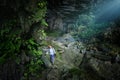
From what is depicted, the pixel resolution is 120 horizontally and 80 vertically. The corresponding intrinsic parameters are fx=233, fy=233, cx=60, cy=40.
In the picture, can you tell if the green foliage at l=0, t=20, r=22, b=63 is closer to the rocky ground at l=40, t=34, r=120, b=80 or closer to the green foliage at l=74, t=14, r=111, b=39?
the rocky ground at l=40, t=34, r=120, b=80

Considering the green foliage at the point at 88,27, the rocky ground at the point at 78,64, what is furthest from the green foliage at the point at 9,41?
the green foliage at the point at 88,27

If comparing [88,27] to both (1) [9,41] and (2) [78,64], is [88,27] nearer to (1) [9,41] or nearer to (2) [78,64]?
(2) [78,64]

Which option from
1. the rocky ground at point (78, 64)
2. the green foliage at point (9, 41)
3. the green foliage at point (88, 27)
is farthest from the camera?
the green foliage at point (88, 27)

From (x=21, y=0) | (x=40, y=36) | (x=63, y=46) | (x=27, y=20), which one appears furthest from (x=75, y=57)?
(x=21, y=0)

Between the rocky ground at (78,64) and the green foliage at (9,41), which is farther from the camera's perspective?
the green foliage at (9,41)

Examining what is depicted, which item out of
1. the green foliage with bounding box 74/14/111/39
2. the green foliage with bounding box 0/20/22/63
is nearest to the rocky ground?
the green foliage with bounding box 74/14/111/39

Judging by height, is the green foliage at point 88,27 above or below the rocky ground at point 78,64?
above

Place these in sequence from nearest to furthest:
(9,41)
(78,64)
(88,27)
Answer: (9,41)
(78,64)
(88,27)

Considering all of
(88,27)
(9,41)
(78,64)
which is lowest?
(78,64)

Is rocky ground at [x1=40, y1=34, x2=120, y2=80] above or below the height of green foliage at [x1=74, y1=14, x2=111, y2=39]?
below

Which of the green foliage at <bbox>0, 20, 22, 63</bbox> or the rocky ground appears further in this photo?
the green foliage at <bbox>0, 20, 22, 63</bbox>

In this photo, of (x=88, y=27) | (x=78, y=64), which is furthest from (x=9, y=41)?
(x=88, y=27)

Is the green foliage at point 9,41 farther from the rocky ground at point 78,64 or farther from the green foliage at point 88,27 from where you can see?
the green foliage at point 88,27

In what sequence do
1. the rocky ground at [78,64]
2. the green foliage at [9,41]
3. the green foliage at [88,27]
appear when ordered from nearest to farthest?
1. the rocky ground at [78,64]
2. the green foliage at [9,41]
3. the green foliage at [88,27]
